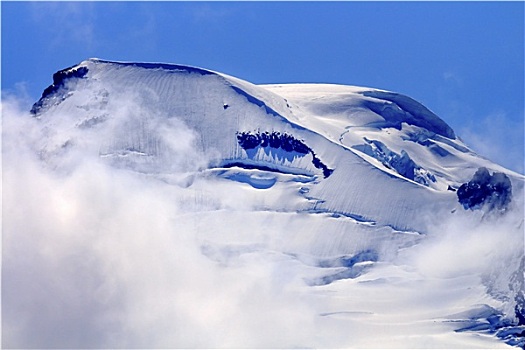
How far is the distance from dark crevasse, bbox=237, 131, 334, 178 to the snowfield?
0.23 meters

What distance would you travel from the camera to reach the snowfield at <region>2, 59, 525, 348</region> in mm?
129875

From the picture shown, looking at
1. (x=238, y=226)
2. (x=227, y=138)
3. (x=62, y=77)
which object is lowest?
(x=238, y=226)

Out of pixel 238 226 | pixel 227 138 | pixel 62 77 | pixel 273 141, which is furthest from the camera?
pixel 62 77

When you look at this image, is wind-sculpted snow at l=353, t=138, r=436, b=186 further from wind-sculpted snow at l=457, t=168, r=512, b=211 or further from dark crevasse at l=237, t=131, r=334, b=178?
wind-sculpted snow at l=457, t=168, r=512, b=211

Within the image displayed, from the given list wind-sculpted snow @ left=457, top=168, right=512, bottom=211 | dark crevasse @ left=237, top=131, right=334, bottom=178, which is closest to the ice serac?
dark crevasse @ left=237, top=131, right=334, bottom=178

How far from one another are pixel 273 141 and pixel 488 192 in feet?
117

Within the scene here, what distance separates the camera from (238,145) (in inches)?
7185

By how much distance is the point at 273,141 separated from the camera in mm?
182500

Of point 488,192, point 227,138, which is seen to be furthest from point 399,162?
point 227,138

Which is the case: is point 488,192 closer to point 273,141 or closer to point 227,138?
point 273,141

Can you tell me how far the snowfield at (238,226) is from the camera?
426ft

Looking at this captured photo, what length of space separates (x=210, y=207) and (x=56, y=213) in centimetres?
3559

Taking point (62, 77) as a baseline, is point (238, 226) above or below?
below

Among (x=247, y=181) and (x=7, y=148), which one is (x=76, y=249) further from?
(x=247, y=181)
